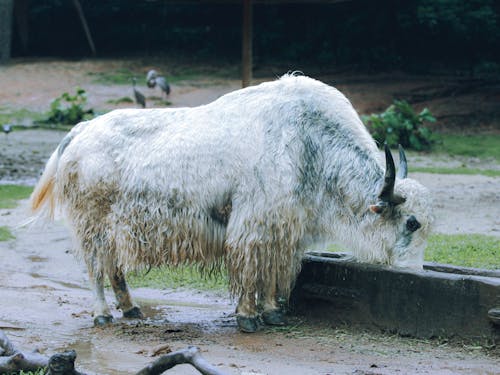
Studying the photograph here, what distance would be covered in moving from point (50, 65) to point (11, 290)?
16.3 m

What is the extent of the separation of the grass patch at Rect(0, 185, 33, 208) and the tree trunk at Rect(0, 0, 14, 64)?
11812 millimetres

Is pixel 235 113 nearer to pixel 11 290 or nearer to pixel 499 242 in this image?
A: pixel 11 290

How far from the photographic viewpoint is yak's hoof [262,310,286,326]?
270 inches

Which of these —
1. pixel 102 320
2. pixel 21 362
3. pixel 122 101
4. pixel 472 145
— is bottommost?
pixel 472 145

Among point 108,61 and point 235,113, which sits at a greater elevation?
point 235,113

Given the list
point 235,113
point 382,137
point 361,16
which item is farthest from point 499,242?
point 361,16

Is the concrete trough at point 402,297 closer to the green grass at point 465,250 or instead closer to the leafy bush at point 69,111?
the green grass at point 465,250

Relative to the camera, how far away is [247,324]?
6.74 m

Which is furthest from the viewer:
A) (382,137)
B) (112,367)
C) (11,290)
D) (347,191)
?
(382,137)

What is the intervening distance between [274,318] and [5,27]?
63.9ft

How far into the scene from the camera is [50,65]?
933 inches

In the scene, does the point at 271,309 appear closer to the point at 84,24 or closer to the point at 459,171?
the point at 459,171

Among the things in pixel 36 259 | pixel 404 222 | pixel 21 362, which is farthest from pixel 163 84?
pixel 21 362

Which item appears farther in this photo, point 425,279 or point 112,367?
point 425,279
